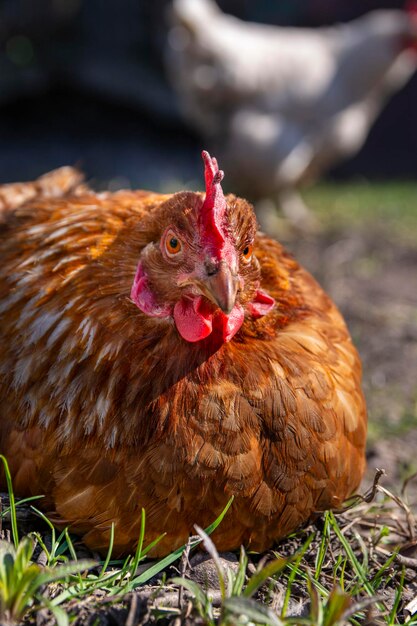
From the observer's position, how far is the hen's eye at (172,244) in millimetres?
1671

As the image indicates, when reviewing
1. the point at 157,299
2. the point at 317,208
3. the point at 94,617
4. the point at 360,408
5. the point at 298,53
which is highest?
the point at 298,53

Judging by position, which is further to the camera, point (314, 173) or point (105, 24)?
point (105, 24)

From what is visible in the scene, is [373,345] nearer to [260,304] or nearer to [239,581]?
[260,304]

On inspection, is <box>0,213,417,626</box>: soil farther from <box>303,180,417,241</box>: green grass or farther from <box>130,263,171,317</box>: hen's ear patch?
<box>130,263,171,317</box>: hen's ear patch

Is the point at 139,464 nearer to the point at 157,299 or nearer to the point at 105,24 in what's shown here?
the point at 157,299

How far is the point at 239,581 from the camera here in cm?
162

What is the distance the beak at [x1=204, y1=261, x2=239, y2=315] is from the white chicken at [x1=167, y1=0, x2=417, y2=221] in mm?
4336

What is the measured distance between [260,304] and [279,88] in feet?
14.7

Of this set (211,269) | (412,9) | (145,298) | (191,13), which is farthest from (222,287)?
(412,9)

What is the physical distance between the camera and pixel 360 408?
2.03 m

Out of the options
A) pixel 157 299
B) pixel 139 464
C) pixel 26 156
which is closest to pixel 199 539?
pixel 139 464

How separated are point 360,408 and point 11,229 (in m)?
1.25

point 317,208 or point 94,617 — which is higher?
point 317,208

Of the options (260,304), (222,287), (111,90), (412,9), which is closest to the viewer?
(222,287)
